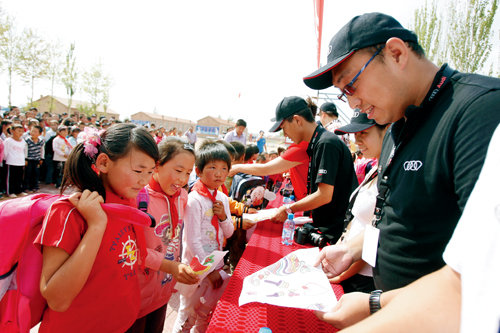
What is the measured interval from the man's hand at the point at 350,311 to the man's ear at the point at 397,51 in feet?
3.03

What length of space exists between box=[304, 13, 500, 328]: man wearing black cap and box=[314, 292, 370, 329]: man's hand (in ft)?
0.04

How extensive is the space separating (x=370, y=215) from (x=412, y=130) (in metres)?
0.69

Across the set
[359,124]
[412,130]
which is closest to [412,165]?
[412,130]

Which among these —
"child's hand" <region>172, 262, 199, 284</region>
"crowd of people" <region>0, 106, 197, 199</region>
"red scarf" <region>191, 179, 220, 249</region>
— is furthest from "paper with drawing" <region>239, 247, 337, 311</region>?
"crowd of people" <region>0, 106, 197, 199</region>

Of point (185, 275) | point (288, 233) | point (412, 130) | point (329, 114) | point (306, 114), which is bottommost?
point (185, 275)

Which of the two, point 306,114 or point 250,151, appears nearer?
point 306,114

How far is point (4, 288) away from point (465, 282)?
1546 millimetres

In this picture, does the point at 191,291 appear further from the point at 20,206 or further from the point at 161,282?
the point at 20,206

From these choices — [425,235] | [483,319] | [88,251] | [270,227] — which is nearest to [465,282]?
[483,319]

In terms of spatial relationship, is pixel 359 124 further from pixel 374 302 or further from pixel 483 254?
pixel 483 254

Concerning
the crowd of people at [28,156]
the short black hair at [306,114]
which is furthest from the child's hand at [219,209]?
the crowd of people at [28,156]

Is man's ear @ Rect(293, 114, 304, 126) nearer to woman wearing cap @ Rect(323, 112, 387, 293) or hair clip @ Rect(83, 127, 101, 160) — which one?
woman wearing cap @ Rect(323, 112, 387, 293)

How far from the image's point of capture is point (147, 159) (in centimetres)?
156

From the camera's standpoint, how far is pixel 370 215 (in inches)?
62.1
